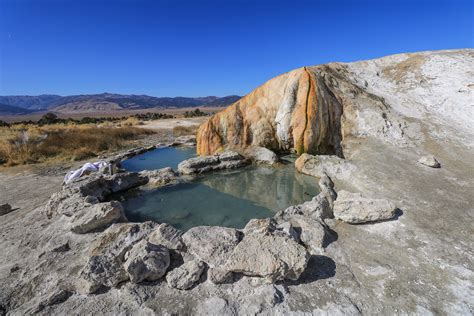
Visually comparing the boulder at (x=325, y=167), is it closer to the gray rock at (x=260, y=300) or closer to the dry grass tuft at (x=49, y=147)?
the gray rock at (x=260, y=300)

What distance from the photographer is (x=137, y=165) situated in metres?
13.3

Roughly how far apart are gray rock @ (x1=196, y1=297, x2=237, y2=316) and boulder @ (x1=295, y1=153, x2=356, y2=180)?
6149 millimetres

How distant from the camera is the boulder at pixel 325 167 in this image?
28.9 ft

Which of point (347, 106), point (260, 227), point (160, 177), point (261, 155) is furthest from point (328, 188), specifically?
point (160, 177)

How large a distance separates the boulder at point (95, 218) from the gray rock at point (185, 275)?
7.52 feet

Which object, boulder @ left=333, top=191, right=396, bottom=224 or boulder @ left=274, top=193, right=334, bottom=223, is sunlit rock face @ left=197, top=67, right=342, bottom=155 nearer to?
boulder @ left=274, top=193, right=334, bottom=223

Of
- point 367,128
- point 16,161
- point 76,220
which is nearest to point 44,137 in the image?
point 16,161

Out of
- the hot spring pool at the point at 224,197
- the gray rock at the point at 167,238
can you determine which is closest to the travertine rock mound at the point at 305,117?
the hot spring pool at the point at 224,197

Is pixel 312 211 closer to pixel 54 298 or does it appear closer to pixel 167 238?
pixel 167 238

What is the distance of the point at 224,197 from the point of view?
8375 mm

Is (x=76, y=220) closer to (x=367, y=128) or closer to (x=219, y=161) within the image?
(x=219, y=161)

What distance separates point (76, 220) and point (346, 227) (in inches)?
227

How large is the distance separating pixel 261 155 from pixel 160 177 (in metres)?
4.91

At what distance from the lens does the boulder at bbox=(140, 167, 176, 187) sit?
9.65 metres
